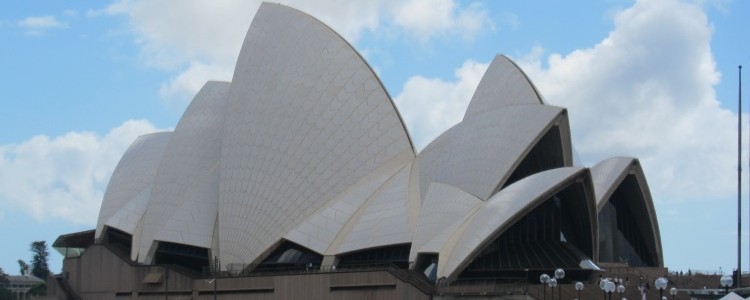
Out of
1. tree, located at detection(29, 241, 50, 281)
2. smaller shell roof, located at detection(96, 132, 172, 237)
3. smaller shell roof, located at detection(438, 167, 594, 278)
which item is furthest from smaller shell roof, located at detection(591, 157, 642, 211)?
tree, located at detection(29, 241, 50, 281)

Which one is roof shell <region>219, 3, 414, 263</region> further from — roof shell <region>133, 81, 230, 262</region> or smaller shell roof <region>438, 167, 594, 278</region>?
smaller shell roof <region>438, 167, 594, 278</region>

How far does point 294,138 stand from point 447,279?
13.9m

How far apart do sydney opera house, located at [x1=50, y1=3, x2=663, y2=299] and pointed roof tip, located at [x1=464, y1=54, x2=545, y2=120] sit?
0.07 m

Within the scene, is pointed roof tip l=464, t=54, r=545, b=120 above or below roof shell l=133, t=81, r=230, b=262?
above

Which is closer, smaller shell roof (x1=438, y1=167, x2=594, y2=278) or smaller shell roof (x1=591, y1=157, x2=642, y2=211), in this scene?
smaller shell roof (x1=438, y1=167, x2=594, y2=278)

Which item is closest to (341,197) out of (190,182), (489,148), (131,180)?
(489,148)

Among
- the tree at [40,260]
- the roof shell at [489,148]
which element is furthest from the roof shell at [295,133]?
the tree at [40,260]

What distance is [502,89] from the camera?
4525 cm

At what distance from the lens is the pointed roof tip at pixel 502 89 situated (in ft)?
144

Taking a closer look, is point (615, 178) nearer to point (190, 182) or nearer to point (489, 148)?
point (489, 148)

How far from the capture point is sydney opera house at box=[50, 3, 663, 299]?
37031 millimetres

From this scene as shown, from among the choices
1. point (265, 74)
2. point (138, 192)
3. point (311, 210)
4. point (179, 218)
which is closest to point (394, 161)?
point (311, 210)

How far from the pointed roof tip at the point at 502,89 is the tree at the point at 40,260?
97.7m

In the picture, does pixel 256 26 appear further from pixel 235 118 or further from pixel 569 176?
pixel 569 176
